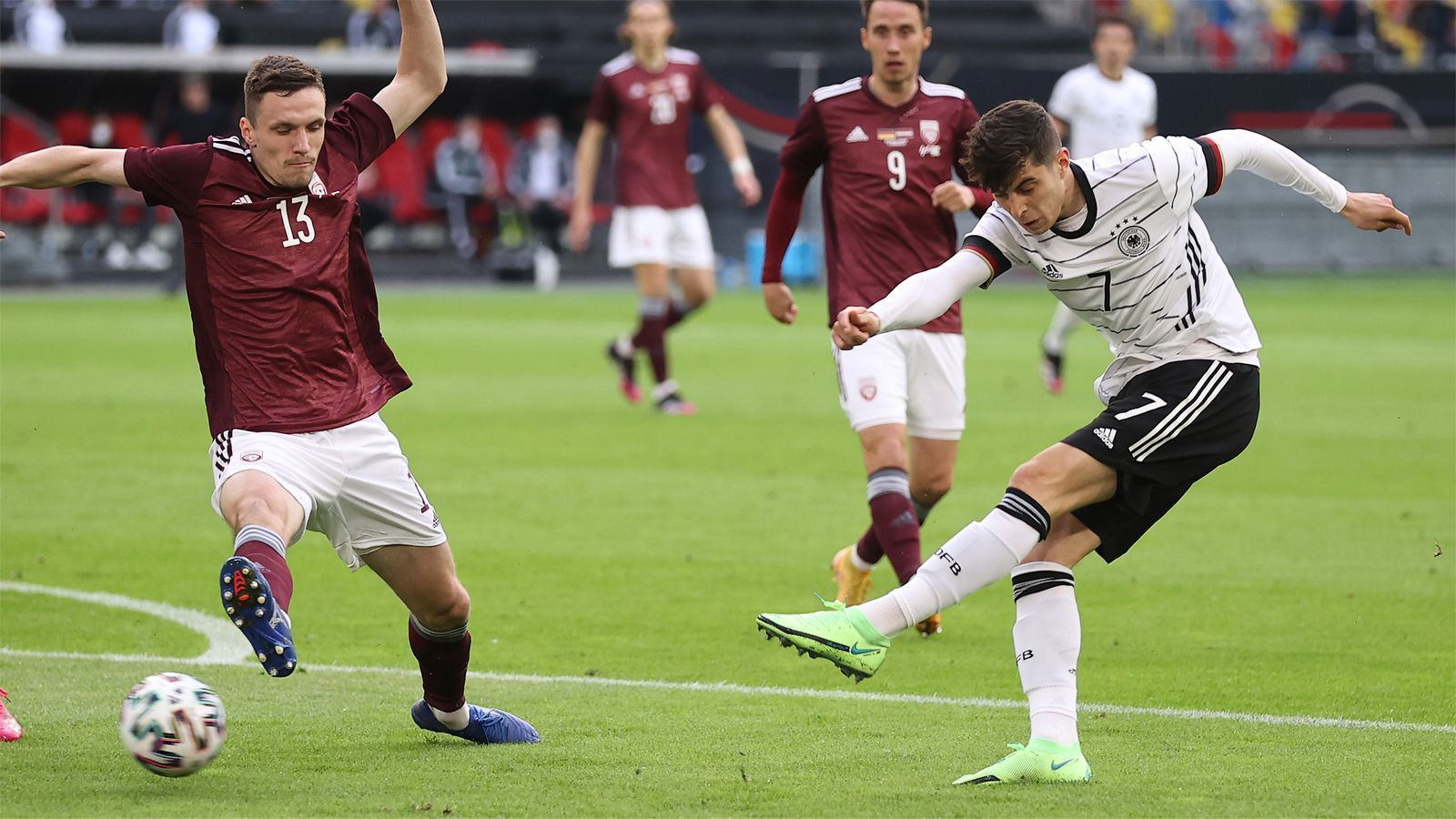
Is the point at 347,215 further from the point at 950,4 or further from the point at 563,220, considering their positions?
the point at 950,4

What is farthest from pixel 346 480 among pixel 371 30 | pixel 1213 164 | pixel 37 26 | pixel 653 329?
pixel 371 30

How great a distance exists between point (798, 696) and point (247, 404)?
6.92 feet

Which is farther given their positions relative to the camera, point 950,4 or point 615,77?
point 950,4

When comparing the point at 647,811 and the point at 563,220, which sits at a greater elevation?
the point at 647,811

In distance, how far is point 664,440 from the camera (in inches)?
503

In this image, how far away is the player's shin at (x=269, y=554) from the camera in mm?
4527

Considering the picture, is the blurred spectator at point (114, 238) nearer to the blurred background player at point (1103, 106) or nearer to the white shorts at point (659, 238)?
the white shorts at point (659, 238)

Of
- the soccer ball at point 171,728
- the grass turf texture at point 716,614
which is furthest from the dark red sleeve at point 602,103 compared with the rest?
the soccer ball at point 171,728

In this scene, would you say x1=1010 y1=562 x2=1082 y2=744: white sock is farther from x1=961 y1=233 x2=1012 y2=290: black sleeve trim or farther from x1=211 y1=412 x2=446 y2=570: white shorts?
x1=211 y1=412 x2=446 y2=570: white shorts

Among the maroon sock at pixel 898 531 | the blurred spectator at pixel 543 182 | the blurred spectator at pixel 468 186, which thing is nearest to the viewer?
the maroon sock at pixel 898 531

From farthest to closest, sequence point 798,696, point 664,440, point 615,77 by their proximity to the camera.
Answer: point 615,77 → point 664,440 → point 798,696

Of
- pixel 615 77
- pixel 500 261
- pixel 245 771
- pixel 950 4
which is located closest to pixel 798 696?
pixel 245 771

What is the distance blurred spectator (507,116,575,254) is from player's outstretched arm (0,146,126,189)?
25.2 meters

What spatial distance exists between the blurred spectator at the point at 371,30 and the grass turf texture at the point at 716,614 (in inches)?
557
